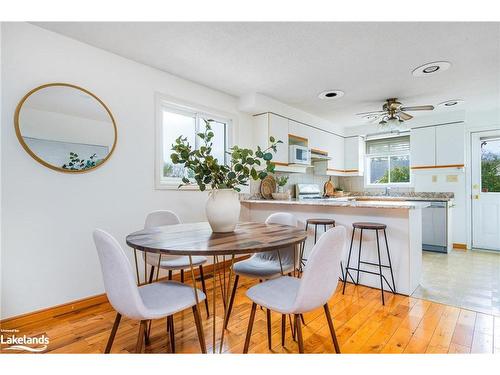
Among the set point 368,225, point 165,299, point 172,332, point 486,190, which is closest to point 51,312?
point 172,332

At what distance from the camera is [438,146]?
15.1 ft

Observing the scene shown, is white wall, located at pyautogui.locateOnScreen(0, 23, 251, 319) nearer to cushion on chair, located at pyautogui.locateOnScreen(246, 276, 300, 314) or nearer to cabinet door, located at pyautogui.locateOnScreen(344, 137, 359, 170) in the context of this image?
cushion on chair, located at pyautogui.locateOnScreen(246, 276, 300, 314)

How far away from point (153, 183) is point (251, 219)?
62.0 inches

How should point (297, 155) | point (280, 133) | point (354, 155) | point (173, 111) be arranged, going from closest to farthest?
point (173, 111) < point (280, 133) < point (297, 155) < point (354, 155)

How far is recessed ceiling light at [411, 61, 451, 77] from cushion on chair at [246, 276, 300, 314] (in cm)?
268

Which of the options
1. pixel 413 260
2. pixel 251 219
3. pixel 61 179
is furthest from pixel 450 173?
pixel 61 179

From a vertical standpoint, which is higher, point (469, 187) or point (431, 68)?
point (431, 68)

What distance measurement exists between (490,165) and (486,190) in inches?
16.6

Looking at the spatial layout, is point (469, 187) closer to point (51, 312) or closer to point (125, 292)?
point (125, 292)

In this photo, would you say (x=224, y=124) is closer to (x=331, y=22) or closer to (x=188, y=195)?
(x=188, y=195)

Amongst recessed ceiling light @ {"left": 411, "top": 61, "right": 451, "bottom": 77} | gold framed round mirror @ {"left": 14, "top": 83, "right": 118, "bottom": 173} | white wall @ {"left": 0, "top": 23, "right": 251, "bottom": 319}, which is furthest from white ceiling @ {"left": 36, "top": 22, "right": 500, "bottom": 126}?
gold framed round mirror @ {"left": 14, "top": 83, "right": 118, "bottom": 173}

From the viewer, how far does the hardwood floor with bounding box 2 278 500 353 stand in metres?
1.73

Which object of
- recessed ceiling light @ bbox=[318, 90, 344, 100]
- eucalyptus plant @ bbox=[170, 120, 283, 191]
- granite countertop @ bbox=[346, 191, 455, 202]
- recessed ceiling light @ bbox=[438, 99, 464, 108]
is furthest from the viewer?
granite countertop @ bbox=[346, 191, 455, 202]

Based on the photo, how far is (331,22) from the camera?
2.05 meters
